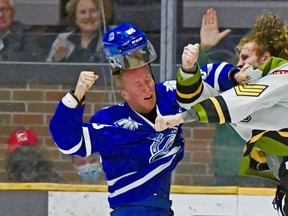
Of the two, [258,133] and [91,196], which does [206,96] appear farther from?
[91,196]

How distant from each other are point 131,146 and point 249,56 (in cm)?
52

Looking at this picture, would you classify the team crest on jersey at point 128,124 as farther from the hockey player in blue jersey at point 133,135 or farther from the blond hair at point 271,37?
the blond hair at point 271,37

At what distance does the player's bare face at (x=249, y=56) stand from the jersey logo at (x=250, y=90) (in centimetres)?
29

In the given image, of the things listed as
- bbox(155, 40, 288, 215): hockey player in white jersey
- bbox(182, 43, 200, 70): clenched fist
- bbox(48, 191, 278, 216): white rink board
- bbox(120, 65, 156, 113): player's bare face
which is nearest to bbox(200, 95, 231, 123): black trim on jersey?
bbox(155, 40, 288, 215): hockey player in white jersey

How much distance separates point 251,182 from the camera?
4.95m

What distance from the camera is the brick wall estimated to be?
198 inches

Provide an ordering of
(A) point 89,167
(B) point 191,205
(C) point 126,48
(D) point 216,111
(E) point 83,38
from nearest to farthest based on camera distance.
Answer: (D) point 216,111, (C) point 126,48, (B) point 191,205, (A) point 89,167, (E) point 83,38

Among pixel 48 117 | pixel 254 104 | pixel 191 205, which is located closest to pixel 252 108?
pixel 254 104

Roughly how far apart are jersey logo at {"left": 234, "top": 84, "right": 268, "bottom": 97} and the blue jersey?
478 millimetres

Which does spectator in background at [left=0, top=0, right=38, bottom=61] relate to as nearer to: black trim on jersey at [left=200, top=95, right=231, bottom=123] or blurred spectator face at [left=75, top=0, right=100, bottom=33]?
blurred spectator face at [left=75, top=0, right=100, bottom=33]

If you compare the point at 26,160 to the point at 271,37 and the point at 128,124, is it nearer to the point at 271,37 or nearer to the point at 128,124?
the point at 128,124

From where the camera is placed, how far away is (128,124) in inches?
146

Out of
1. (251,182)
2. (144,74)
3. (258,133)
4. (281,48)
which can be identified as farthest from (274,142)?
(251,182)

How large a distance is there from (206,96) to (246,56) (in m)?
0.27
